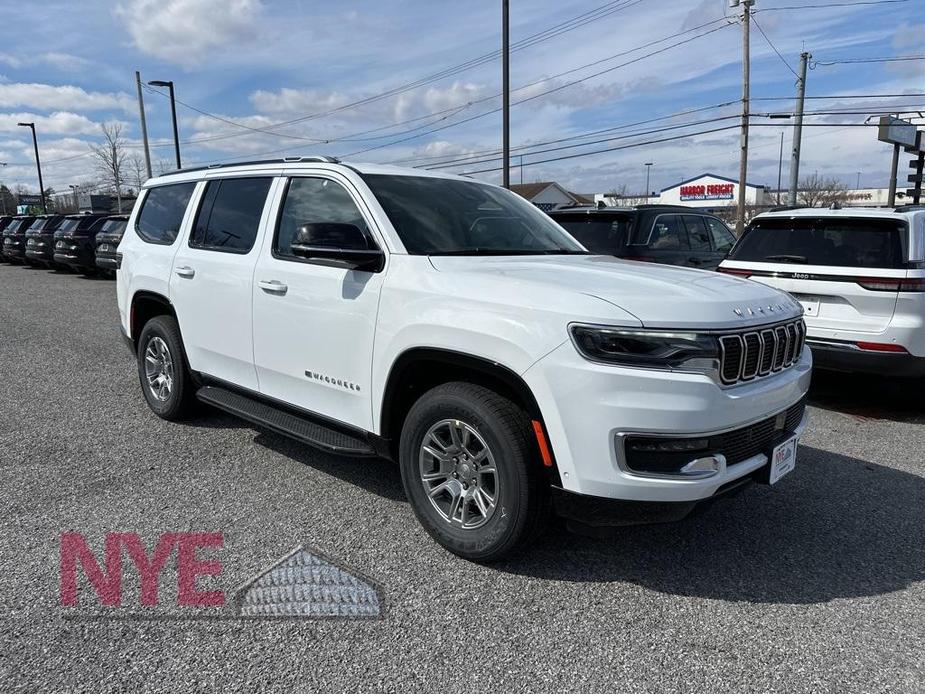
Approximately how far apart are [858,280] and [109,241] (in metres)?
17.3

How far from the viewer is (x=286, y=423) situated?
4090 mm

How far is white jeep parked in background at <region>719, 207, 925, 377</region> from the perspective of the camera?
5500 mm

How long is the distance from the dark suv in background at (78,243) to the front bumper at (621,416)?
19.3 metres

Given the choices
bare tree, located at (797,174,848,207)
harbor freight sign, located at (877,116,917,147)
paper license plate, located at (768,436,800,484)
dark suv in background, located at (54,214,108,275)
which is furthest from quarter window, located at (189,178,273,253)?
bare tree, located at (797,174,848,207)

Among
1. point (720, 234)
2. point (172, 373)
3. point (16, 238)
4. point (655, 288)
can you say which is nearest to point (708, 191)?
point (16, 238)

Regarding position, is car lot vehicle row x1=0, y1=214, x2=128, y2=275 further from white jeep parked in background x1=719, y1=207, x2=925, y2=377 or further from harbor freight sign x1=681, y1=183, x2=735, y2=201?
harbor freight sign x1=681, y1=183, x2=735, y2=201

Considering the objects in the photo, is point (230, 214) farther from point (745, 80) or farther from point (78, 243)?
point (745, 80)

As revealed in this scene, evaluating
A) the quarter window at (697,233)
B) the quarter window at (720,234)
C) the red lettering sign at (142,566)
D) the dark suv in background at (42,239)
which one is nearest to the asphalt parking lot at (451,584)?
the red lettering sign at (142,566)

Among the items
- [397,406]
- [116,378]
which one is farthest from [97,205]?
[397,406]

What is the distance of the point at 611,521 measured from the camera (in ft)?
9.57

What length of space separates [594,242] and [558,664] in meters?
6.97

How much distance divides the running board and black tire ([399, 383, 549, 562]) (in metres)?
0.43

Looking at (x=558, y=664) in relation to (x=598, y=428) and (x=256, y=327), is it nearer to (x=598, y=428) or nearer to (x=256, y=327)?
(x=598, y=428)

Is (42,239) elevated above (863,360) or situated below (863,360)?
above
